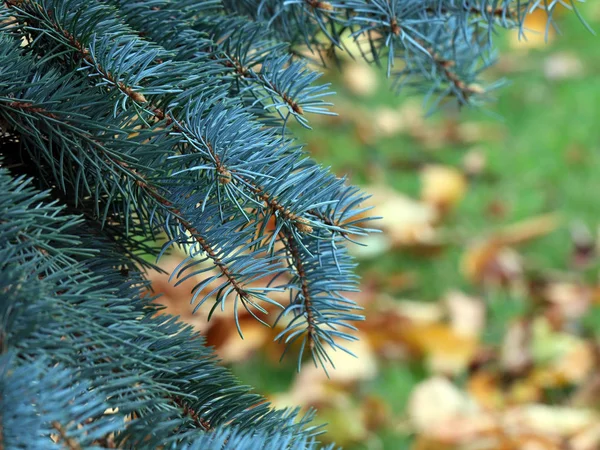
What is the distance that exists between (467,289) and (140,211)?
1269mm

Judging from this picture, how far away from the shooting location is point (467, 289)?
162cm

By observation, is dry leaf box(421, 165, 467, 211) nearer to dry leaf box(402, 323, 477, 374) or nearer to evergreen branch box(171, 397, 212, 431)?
dry leaf box(402, 323, 477, 374)

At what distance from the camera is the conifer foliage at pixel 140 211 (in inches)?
13.8

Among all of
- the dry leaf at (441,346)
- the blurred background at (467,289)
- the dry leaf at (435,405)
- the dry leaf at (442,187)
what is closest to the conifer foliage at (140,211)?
the blurred background at (467,289)

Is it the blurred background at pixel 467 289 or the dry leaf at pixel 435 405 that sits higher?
the blurred background at pixel 467 289

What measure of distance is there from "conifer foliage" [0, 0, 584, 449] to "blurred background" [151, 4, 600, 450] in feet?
2.02

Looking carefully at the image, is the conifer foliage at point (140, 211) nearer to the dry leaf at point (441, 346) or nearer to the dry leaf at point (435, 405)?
the dry leaf at point (435, 405)

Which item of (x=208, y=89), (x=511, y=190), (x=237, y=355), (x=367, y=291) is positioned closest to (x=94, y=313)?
(x=208, y=89)

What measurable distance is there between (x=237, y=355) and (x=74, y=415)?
3.38 ft

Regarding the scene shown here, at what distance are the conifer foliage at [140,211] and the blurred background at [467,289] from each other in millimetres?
617

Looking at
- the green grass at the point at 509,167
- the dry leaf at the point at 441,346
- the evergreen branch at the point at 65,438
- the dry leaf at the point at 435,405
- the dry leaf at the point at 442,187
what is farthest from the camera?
the dry leaf at the point at 442,187

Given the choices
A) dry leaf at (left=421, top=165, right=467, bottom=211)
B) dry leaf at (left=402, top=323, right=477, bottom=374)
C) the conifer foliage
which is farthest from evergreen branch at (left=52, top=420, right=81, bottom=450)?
dry leaf at (left=421, top=165, right=467, bottom=211)

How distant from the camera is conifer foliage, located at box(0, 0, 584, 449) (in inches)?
13.8

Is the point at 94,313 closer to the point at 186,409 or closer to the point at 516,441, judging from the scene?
the point at 186,409
